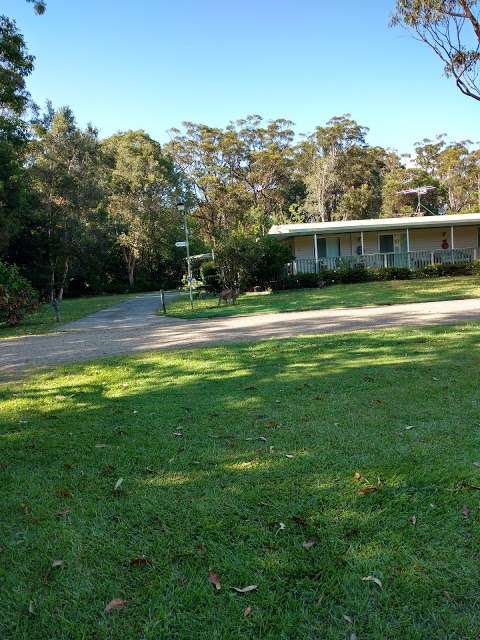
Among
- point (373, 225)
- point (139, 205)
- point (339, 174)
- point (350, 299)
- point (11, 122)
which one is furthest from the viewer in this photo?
point (339, 174)

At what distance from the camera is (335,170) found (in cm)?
4938

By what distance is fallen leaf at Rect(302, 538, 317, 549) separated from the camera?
2.62 metres

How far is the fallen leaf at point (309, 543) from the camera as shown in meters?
2.62

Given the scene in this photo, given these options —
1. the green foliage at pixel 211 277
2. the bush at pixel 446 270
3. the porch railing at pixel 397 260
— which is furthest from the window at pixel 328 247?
the green foliage at pixel 211 277

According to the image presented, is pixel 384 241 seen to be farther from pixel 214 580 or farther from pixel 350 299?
pixel 214 580

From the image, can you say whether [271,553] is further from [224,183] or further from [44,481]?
[224,183]

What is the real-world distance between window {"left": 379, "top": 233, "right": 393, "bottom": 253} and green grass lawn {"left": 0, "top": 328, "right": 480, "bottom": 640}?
23.2m

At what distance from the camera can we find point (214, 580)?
239 centimetres

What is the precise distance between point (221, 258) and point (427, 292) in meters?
8.51

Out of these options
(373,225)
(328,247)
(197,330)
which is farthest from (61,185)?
(197,330)

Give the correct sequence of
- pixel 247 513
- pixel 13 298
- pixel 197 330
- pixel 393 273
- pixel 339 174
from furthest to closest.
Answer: pixel 339 174 < pixel 393 273 < pixel 13 298 < pixel 197 330 < pixel 247 513

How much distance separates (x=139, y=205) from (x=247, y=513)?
40.2 meters

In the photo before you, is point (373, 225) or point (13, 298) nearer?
point (13, 298)

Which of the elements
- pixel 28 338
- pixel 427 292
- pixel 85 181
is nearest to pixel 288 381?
pixel 28 338
